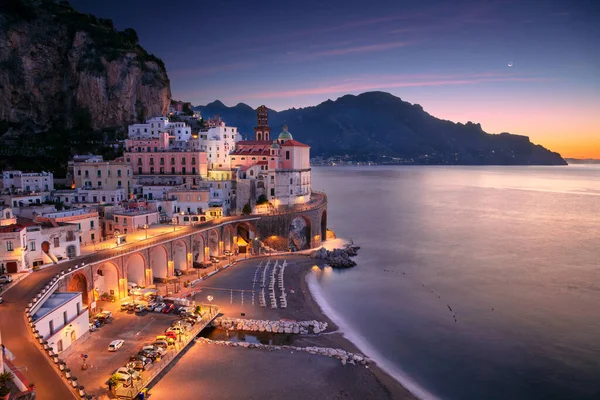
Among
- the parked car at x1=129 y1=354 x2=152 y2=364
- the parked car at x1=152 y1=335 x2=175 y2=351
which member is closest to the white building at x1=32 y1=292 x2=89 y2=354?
the parked car at x1=129 y1=354 x2=152 y2=364

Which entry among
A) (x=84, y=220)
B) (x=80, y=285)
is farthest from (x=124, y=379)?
(x=84, y=220)

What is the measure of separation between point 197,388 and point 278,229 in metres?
34.0

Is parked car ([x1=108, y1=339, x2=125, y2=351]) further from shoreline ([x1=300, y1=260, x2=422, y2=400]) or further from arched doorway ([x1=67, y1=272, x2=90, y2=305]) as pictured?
shoreline ([x1=300, y1=260, x2=422, y2=400])

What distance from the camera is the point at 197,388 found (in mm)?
24109

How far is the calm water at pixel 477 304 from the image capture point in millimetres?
28875

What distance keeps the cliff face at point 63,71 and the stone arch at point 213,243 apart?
44.7 meters

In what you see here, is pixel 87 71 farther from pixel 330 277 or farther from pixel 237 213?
pixel 330 277

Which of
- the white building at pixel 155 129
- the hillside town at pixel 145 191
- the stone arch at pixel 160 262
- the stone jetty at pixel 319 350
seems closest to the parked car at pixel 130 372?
the stone jetty at pixel 319 350

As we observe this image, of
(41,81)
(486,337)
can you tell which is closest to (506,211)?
(486,337)

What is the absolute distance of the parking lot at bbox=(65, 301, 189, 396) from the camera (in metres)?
23.4

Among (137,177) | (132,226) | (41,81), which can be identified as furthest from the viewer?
(41,81)

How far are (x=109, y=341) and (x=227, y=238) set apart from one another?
25861 millimetres

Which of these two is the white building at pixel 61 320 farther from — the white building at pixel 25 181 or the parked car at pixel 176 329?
the white building at pixel 25 181

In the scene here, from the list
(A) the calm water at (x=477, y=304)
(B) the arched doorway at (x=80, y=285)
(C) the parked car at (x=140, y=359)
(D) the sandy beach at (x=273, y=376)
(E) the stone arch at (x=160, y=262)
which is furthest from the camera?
(E) the stone arch at (x=160, y=262)
